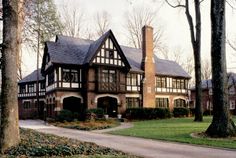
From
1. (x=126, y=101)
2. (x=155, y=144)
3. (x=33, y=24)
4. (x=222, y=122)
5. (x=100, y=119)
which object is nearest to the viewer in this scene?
(x=155, y=144)

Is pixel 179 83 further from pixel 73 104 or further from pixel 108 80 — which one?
pixel 73 104

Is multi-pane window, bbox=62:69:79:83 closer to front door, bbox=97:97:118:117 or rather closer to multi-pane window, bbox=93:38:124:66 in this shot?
multi-pane window, bbox=93:38:124:66

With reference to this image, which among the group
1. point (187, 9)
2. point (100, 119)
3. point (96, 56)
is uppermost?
point (187, 9)

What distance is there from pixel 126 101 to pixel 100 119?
7745mm

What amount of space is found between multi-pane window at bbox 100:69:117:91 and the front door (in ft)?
6.70

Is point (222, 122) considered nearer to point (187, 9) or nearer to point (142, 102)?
point (187, 9)

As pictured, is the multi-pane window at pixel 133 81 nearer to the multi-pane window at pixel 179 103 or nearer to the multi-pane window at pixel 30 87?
the multi-pane window at pixel 179 103

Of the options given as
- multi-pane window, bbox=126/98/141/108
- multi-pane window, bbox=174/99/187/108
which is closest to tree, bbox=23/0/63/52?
multi-pane window, bbox=126/98/141/108

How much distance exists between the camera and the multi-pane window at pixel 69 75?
111 ft

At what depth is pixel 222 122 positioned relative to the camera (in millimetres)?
15914

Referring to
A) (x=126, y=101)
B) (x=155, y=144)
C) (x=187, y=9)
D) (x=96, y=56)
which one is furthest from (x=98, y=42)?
(x=155, y=144)

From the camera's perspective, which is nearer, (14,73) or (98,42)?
(14,73)

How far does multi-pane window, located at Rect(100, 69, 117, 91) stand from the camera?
35.0 metres

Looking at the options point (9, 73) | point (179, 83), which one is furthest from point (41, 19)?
point (179, 83)
